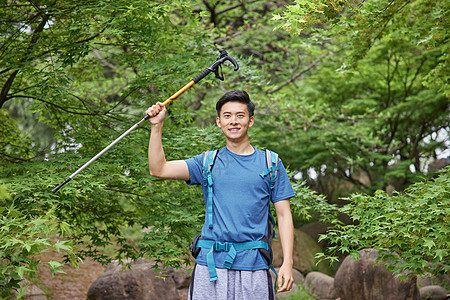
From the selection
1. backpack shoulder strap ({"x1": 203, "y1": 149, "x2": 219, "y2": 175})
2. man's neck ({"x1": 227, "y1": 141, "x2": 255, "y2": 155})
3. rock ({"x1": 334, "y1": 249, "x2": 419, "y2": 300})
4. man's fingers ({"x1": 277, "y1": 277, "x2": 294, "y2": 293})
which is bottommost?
rock ({"x1": 334, "y1": 249, "x2": 419, "y2": 300})

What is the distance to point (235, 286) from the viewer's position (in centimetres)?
231

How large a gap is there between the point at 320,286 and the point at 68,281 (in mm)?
5441

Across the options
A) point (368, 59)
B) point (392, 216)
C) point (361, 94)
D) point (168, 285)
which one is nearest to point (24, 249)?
point (392, 216)

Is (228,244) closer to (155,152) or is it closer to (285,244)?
(285,244)

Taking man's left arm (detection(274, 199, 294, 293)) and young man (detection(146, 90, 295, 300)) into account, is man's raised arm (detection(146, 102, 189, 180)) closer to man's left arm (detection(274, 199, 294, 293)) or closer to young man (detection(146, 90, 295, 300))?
young man (detection(146, 90, 295, 300))

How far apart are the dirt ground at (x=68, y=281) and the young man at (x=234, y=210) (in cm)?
708

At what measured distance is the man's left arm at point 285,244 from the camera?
2350mm

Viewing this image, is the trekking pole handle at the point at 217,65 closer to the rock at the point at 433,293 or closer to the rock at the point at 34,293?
the rock at the point at 34,293

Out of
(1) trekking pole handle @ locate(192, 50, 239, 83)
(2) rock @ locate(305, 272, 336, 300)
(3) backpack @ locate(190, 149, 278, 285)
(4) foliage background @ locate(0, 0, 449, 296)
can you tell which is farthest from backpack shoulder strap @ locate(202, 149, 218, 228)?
(2) rock @ locate(305, 272, 336, 300)

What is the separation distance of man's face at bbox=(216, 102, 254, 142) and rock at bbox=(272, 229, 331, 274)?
8499mm

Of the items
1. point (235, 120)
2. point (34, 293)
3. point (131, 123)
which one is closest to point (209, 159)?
point (235, 120)

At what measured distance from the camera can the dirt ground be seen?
28.9 ft

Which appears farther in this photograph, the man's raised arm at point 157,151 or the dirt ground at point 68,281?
the dirt ground at point 68,281

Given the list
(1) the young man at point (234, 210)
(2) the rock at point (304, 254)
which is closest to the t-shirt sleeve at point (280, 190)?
(1) the young man at point (234, 210)
